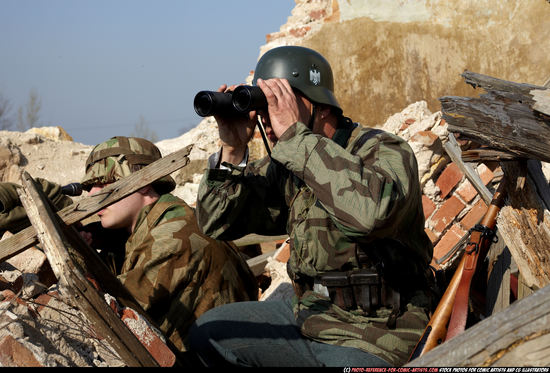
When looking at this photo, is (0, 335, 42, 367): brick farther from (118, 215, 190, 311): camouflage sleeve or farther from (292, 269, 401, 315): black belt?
(292, 269, 401, 315): black belt

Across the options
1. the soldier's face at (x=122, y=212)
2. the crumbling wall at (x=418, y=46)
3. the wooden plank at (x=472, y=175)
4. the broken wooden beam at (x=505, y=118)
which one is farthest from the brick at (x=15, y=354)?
the crumbling wall at (x=418, y=46)

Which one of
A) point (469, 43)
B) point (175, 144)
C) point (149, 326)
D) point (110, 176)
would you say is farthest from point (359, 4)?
point (149, 326)

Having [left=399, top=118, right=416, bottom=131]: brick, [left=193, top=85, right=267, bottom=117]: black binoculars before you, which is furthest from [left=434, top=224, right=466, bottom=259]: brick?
[left=193, top=85, right=267, bottom=117]: black binoculars

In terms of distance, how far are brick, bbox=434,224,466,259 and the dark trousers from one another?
2.17 m

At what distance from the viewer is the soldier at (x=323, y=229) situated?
7.14 feet

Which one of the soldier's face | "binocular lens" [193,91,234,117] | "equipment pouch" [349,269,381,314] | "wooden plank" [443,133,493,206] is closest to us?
"equipment pouch" [349,269,381,314]

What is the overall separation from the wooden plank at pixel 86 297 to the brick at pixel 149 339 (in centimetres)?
11

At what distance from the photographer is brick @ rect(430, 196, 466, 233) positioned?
4730 mm

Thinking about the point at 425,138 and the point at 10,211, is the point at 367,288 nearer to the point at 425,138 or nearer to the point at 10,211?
the point at 10,211

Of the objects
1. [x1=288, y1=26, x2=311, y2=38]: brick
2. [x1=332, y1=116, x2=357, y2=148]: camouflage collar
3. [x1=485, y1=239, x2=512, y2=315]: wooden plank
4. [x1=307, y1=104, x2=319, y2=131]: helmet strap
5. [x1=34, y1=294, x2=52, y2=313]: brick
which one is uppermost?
[x1=307, y1=104, x2=319, y2=131]: helmet strap

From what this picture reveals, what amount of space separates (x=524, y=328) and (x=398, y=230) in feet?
2.49

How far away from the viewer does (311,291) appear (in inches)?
100

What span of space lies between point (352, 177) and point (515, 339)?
0.77 m

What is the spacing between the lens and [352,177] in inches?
84.0
